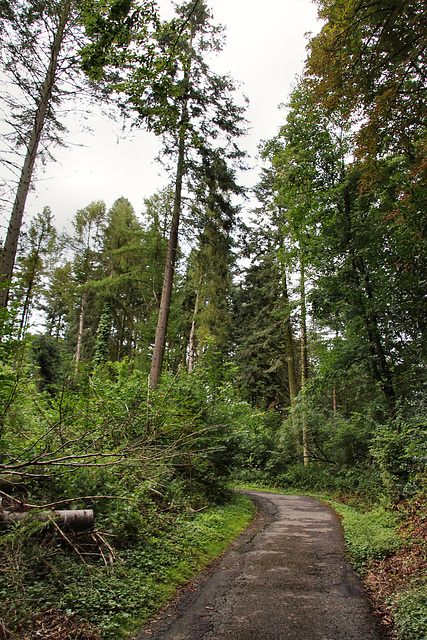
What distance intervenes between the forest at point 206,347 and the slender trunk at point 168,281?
0.08 meters

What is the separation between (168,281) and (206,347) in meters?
2.93

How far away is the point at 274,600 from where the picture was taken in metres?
3.79

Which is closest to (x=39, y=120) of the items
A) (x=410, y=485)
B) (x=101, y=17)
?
(x=101, y=17)

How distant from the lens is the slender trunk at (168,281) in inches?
436

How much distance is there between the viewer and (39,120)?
7.13m

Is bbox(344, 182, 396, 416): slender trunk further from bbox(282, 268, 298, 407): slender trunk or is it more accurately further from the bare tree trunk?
bbox(282, 268, 298, 407): slender trunk

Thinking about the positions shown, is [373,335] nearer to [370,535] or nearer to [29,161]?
[370,535]

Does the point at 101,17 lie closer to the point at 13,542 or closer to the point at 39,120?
the point at 39,120

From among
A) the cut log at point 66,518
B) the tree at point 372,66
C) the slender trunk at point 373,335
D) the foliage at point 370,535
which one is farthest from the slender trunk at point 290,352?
the cut log at point 66,518

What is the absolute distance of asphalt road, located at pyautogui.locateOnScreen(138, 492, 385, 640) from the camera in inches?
124

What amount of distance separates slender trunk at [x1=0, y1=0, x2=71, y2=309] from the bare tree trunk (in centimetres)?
505

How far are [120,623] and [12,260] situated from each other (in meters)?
5.90

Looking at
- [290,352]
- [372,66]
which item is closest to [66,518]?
[372,66]

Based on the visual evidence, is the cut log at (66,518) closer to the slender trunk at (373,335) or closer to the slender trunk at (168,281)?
the slender trunk at (168,281)
